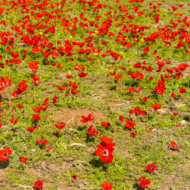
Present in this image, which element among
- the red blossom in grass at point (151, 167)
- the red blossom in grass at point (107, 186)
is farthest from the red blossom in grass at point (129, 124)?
the red blossom in grass at point (107, 186)

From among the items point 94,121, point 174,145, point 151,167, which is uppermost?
point 94,121

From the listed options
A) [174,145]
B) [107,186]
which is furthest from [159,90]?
[107,186]

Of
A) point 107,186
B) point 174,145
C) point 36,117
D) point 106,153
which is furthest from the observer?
point 36,117

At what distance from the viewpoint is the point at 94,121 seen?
4309 mm

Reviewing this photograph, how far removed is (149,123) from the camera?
14.3 ft

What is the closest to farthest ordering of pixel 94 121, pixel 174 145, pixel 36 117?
pixel 174 145 → pixel 36 117 → pixel 94 121

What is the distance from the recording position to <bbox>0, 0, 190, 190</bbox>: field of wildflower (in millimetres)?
3338

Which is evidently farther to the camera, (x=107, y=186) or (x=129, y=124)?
(x=129, y=124)

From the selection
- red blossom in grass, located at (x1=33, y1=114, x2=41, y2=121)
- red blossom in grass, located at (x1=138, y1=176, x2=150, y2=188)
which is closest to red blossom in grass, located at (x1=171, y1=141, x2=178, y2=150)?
red blossom in grass, located at (x1=138, y1=176, x2=150, y2=188)

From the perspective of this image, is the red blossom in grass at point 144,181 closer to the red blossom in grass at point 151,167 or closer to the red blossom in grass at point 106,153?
the red blossom in grass at point 151,167

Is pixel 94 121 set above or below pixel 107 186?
above

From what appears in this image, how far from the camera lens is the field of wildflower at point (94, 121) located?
3338 mm

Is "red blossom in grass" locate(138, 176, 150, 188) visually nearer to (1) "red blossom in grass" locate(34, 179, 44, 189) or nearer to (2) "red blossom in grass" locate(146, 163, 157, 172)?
(2) "red blossom in grass" locate(146, 163, 157, 172)

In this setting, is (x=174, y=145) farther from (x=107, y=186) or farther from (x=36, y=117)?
(x=36, y=117)
